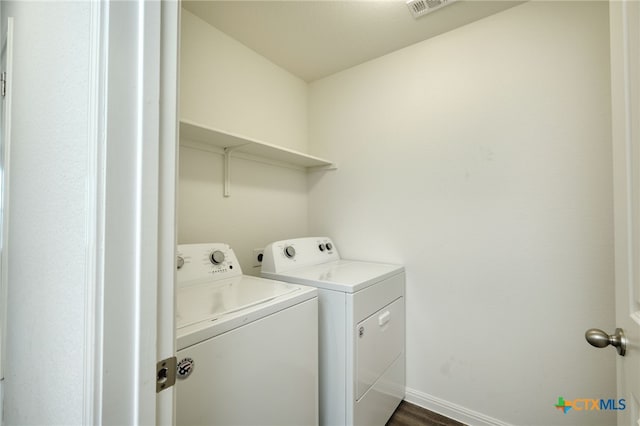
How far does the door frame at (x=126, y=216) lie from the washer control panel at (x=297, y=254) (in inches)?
44.3

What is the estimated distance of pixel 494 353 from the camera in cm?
155

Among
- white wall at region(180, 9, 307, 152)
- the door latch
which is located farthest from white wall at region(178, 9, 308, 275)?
the door latch

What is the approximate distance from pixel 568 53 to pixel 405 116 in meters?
0.84

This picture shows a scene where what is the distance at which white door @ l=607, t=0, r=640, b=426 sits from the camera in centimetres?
62

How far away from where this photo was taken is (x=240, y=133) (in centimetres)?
185

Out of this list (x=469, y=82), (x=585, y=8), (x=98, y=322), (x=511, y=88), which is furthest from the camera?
(x=469, y=82)

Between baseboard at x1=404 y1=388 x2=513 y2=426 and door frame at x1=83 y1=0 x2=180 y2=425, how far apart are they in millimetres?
1772

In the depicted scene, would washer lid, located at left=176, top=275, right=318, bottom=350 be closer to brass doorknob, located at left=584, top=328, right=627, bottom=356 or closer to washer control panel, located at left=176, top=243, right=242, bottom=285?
washer control panel, located at left=176, top=243, right=242, bottom=285

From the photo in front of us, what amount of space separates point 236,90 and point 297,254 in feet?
3.85

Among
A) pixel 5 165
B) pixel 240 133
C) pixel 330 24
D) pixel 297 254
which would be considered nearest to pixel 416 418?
pixel 297 254

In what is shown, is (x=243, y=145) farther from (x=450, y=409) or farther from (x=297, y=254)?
(x=450, y=409)

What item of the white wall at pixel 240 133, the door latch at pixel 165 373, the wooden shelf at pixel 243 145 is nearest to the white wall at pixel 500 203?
the wooden shelf at pixel 243 145

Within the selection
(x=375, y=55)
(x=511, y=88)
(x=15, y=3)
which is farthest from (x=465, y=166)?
(x=15, y=3)

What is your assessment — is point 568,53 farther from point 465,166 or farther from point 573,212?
point 573,212
